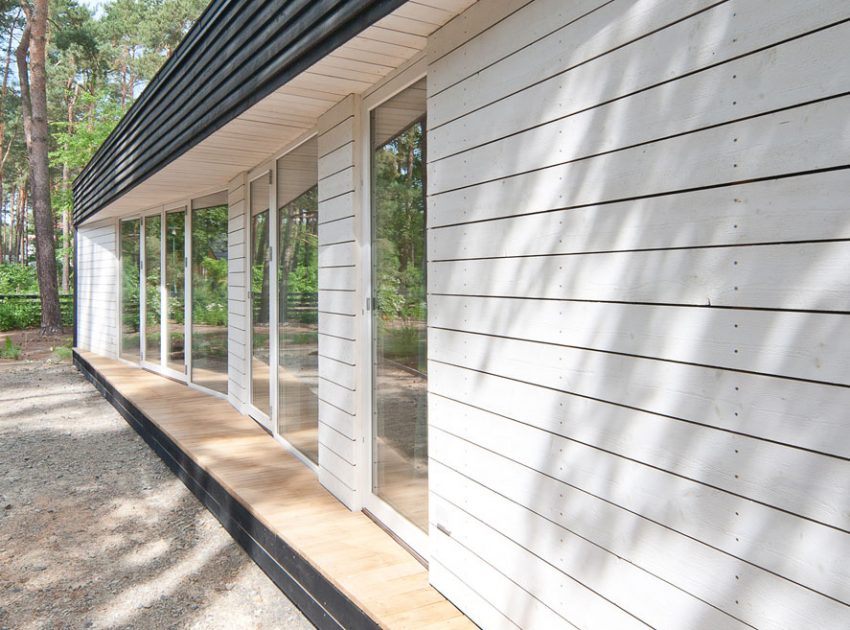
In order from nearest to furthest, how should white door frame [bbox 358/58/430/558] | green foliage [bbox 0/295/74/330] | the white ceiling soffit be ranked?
the white ceiling soffit → white door frame [bbox 358/58/430/558] → green foliage [bbox 0/295/74/330]

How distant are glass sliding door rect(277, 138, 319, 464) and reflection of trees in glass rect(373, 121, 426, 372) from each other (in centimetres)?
98

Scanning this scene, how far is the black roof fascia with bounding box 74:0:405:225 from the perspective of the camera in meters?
2.62

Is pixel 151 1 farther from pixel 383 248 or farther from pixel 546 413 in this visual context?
pixel 546 413

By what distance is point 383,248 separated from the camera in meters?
3.10

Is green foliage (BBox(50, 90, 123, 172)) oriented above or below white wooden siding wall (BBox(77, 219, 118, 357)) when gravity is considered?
above

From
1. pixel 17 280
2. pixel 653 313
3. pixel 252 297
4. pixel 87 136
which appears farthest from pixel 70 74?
pixel 653 313

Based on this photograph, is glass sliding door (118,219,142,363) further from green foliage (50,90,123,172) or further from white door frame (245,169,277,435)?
green foliage (50,90,123,172)

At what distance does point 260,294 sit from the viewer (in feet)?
17.1

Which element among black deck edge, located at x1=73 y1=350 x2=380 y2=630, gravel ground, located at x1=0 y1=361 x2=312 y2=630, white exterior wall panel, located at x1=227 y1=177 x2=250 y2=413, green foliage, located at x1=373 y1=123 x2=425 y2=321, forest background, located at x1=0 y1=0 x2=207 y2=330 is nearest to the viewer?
black deck edge, located at x1=73 y1=350 x2=380 y2=630

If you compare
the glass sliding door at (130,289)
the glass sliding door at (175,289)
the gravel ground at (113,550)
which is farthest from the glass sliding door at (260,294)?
the glass sliding door at (130,289)

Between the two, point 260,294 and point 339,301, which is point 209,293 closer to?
point 260,294

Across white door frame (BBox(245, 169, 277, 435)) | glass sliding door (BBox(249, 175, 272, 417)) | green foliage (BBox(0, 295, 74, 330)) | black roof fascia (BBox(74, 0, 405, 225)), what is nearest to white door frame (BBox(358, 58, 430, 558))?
black roof fascia (BBox(74, 0, 405, 225))

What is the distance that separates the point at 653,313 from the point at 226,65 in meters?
3.14

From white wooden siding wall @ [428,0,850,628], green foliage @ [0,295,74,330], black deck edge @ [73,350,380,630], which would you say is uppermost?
white wooden siding wall @ [428,0,850,628]
